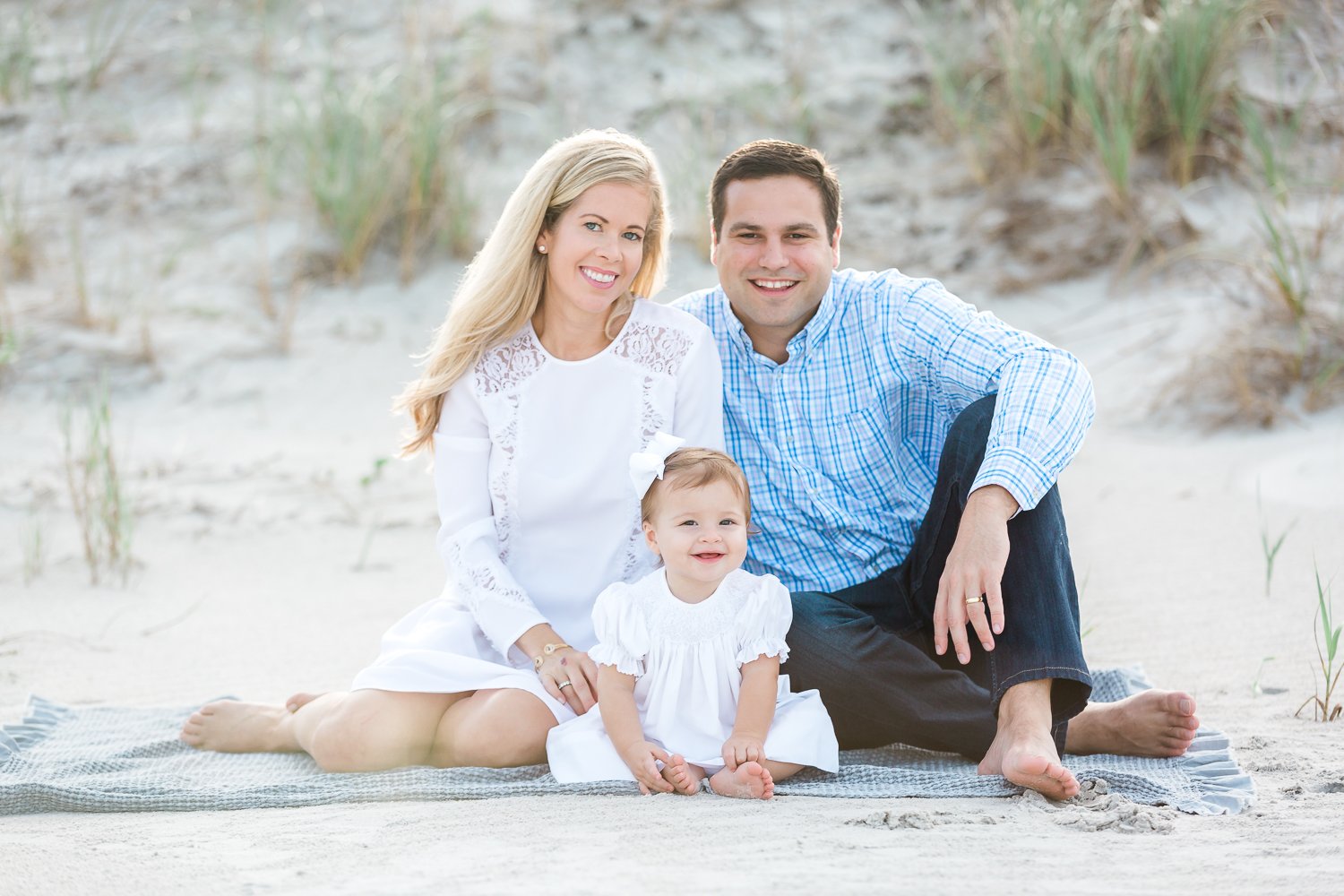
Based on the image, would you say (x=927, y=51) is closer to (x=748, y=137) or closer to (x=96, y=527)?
(x=748, y=137)

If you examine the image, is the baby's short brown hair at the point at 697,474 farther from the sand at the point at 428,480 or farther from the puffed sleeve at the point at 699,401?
the sand at the point at 428,480

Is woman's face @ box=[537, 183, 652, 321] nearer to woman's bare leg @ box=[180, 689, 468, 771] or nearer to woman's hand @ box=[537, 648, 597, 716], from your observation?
woman's hand @ box=[537, 648, 597, 716]

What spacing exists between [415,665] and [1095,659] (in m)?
1.80

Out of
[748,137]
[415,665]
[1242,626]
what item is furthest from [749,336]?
[748,137]

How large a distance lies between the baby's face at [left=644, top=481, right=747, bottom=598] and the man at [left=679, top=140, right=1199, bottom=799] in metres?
0.31

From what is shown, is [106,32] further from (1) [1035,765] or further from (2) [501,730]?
(1) [1035,765]

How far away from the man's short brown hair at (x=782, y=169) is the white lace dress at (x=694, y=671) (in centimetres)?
92

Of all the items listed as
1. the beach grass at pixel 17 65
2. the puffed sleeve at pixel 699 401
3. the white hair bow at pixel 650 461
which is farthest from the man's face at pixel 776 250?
the beach grass at pixel 17 65

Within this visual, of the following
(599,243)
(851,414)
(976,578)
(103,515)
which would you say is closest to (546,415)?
(599,243)

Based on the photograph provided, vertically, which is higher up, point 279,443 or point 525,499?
point 279,443

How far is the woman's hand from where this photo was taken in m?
2.91

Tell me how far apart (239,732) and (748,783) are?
127 cm

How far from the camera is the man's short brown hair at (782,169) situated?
123 inches

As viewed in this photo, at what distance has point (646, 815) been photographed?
8.14 ft
